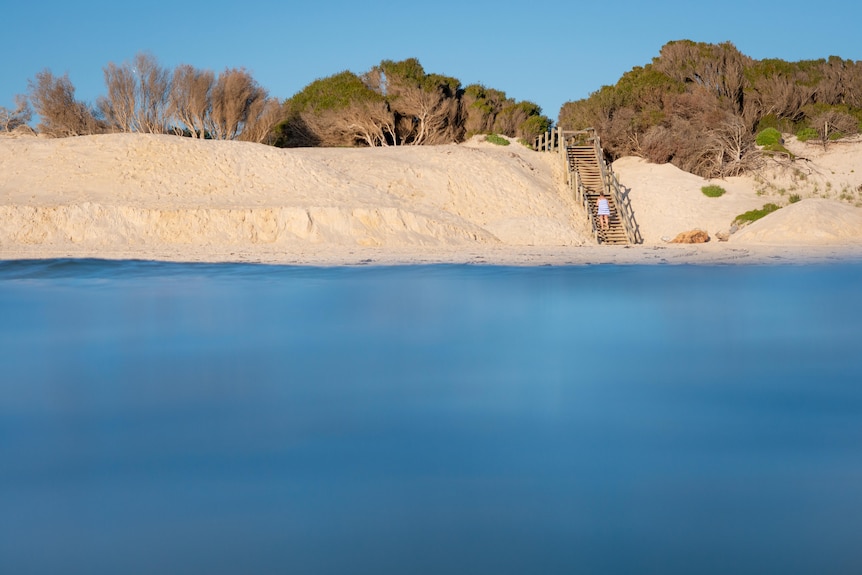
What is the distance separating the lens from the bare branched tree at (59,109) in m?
44.4

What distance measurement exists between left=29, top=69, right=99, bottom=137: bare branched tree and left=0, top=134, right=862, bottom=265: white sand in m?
11.2

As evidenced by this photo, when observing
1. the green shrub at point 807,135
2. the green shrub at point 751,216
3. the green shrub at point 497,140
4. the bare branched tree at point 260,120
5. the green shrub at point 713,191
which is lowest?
the green shrub at point 751,216

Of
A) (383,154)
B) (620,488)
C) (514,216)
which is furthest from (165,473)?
(383,154)

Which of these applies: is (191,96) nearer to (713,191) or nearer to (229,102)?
(229,102)

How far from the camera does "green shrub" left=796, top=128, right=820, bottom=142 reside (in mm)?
41750

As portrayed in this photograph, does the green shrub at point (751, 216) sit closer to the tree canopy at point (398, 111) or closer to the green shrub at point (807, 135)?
the green shrub at point (807, 135)

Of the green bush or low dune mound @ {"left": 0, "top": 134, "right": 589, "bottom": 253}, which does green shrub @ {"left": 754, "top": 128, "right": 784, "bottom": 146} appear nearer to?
the green bush

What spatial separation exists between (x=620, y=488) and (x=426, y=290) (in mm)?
11836

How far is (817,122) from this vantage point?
1662 inches

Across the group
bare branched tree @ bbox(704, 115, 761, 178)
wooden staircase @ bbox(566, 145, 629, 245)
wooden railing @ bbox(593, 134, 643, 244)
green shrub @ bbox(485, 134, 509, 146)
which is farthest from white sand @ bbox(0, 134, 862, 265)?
green shrub @ bbox(485, 134, 509, 146)

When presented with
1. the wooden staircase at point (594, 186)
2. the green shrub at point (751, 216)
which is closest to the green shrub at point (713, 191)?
the green shrub at point (751, 216)

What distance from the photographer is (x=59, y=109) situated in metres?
44.7

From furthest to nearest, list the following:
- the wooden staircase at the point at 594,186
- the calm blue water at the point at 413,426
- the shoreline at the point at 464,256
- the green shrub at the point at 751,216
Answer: the green shrub at the point at 751,216, the wooden staircase at the point at 594,186, the shoreline at the point at 464,256, the calm blue water at the point at 413,426

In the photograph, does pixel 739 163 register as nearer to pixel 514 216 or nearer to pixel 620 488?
pixel 514 216
